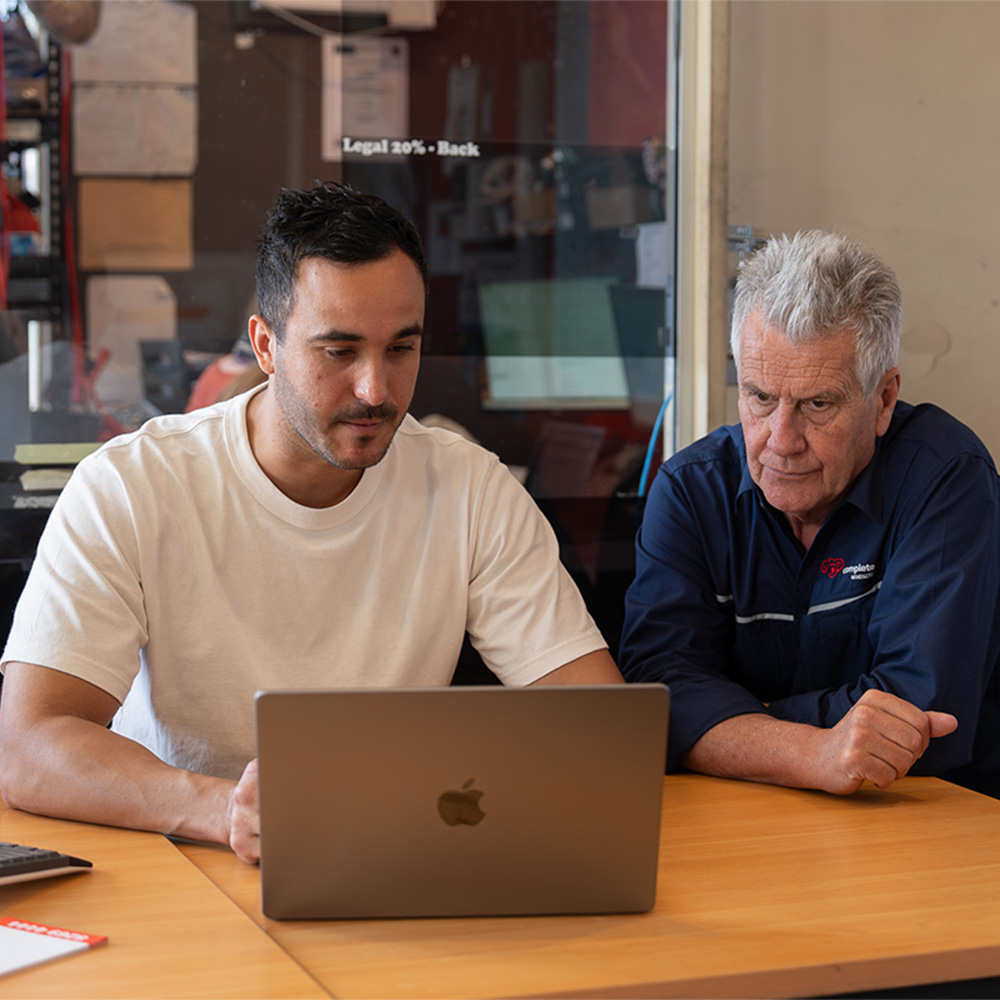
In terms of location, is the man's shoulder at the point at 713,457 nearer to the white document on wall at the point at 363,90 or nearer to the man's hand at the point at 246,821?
the man's hand at the point at 246,821

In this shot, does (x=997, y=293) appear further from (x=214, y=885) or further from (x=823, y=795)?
(x=214, y=885)

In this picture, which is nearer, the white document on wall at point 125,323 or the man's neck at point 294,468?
the man's neck at point 294,468

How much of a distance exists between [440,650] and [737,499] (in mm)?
528

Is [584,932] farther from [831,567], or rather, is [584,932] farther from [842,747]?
[831,567]

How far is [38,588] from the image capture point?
1.58 metres

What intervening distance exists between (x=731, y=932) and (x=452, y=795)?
0.96 ft

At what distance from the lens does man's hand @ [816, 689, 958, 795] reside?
5.07ft

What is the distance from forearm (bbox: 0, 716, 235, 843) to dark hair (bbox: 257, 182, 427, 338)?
0.59 metres

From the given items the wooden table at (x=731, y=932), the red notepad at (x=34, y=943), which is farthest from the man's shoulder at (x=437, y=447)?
the red notepad at (x=34, y=943)

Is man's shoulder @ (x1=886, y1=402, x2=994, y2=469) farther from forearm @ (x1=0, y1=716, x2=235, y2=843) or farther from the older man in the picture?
forearm @ (x1=0, y1=716, x2=235, y2=843)

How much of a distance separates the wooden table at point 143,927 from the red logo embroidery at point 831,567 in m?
1.02

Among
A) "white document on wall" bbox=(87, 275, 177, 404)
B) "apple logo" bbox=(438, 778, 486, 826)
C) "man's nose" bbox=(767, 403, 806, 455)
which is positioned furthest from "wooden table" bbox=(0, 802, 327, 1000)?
"white document on wall" bbox=(87, 275, 177, 404)

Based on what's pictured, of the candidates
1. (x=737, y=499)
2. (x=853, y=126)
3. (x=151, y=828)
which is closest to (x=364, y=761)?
(x=151, y=828)

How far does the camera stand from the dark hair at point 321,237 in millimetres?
1644
